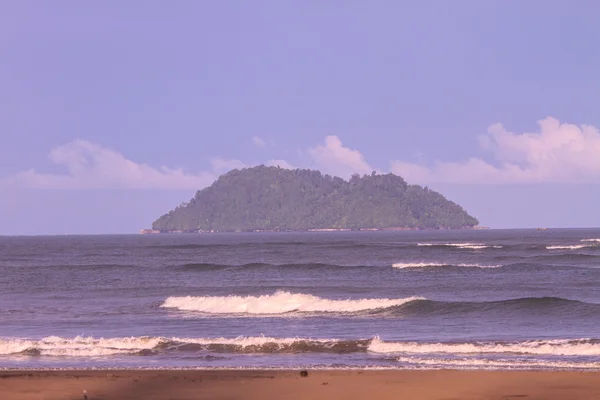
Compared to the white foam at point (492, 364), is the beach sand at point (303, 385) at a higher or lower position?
higher

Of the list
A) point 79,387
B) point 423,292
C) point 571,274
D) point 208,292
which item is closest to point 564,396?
point 79,387

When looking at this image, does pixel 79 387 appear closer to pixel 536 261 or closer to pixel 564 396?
pixel 564 396

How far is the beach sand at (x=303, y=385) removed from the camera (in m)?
16.1

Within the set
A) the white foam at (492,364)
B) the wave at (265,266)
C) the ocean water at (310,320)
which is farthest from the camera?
the wave at (265,266)

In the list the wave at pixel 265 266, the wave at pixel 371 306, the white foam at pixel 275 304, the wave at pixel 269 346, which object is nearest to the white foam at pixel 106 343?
the wave at pixel 269 346

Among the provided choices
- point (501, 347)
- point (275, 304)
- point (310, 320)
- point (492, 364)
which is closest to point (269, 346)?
point (501, 347)

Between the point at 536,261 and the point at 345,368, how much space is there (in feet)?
169

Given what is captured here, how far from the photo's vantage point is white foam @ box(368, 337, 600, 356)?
22.3m

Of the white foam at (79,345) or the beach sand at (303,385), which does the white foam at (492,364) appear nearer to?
the beach sand at (303,385)

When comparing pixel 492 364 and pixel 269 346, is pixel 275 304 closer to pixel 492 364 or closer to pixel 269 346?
pixel 269 346

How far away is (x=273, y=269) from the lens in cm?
6544

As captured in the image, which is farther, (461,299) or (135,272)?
(135,272)

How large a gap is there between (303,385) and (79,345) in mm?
9603

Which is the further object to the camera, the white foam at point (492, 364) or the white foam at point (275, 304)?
the white foam at point (275, 304)
